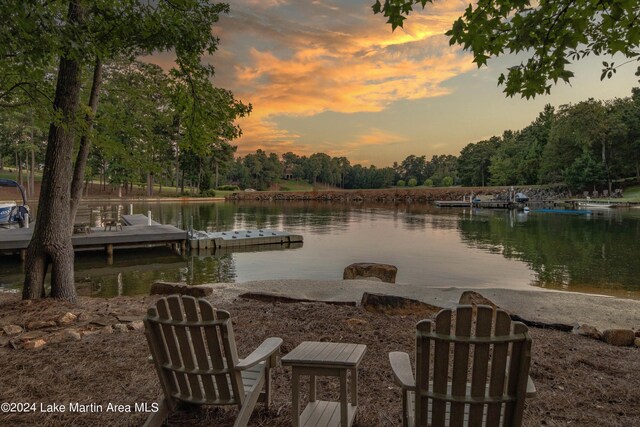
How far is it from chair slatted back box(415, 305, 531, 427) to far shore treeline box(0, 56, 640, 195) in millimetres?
6807

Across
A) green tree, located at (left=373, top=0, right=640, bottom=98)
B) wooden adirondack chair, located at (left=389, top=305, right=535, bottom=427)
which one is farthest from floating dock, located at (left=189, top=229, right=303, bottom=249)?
wooden adirondack chair, located at (left=389, top=305, right=535, bottom=427)

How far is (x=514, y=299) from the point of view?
27.5ft

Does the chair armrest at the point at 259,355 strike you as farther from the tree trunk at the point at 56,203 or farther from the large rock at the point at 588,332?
the tree trunk at the point at 56,203

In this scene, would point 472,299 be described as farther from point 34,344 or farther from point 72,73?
point 72,73

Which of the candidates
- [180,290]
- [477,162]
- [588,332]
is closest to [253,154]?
[477,162]

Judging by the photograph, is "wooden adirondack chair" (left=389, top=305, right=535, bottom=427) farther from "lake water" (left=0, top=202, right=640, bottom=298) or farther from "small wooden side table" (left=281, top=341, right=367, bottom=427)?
"lake water" (left=0, top=202, right=640, bottom=298)

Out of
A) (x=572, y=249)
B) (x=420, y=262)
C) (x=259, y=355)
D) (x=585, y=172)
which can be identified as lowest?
(x=420, y=262)

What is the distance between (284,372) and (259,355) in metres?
1.32

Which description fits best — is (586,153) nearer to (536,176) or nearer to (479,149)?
(536,176)

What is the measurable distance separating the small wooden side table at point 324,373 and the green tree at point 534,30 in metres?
3.66

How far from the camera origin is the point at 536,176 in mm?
70375

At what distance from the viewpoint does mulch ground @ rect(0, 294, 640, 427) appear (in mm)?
3057

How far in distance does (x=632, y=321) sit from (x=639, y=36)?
4793 millimetres

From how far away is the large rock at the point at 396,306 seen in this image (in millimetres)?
6008
